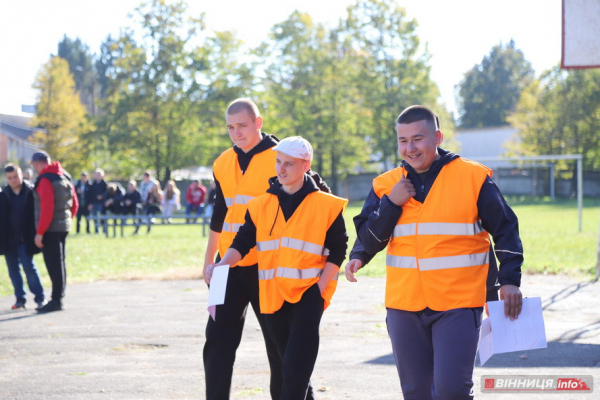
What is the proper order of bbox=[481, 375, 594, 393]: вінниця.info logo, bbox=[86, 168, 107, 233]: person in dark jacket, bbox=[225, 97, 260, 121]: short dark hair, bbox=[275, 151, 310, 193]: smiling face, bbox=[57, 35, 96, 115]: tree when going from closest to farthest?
bbox=[275, 151, 310, 193]: smiling face → bbox=[225, 97, 260, 121]: short dark hair → bbox=[481, 375, 594, 393]: вінниця.info logo → bbox=[86, 168, 107, 233]: person in dark jacket → bbox=[57, 35, 96, 115]: tree

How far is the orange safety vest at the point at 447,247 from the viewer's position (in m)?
4.23

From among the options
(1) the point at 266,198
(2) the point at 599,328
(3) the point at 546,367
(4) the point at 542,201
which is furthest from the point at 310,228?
(4) the point at 542,201

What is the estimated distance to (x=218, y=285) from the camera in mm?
4984

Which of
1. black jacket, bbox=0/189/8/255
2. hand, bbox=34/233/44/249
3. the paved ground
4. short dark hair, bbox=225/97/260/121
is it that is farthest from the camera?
black jacket, bbox=0/189/8/255

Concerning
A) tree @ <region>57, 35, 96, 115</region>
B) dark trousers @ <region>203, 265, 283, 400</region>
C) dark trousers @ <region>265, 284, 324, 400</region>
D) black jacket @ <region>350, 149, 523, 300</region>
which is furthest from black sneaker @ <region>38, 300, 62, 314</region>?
tree @ <region>57, 35, 96, 115</region>

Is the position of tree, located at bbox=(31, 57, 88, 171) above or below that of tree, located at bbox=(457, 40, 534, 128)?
below

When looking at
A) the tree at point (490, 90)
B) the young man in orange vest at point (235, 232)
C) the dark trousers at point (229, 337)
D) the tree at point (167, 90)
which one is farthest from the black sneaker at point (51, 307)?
the tree at point (490, 90)

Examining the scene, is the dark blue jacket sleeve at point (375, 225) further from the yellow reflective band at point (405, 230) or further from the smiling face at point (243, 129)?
the smiling face at point (243, 129)

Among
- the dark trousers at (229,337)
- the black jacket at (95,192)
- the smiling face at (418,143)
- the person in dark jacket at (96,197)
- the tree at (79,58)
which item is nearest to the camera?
the smiling face at (418,143)

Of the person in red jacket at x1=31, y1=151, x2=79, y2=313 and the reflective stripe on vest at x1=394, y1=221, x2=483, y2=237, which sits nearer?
the reflective stripe on vest at x1=394, y1=221, x2=483, y2=237

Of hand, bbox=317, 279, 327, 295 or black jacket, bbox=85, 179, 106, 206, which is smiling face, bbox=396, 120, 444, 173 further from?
black jacket, bbox=85, 179, 106, 206

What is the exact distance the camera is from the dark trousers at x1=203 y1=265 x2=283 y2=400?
5.25 m

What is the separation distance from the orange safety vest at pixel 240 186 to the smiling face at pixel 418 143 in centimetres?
158

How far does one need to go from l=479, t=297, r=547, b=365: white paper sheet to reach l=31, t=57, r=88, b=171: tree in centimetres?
5100
